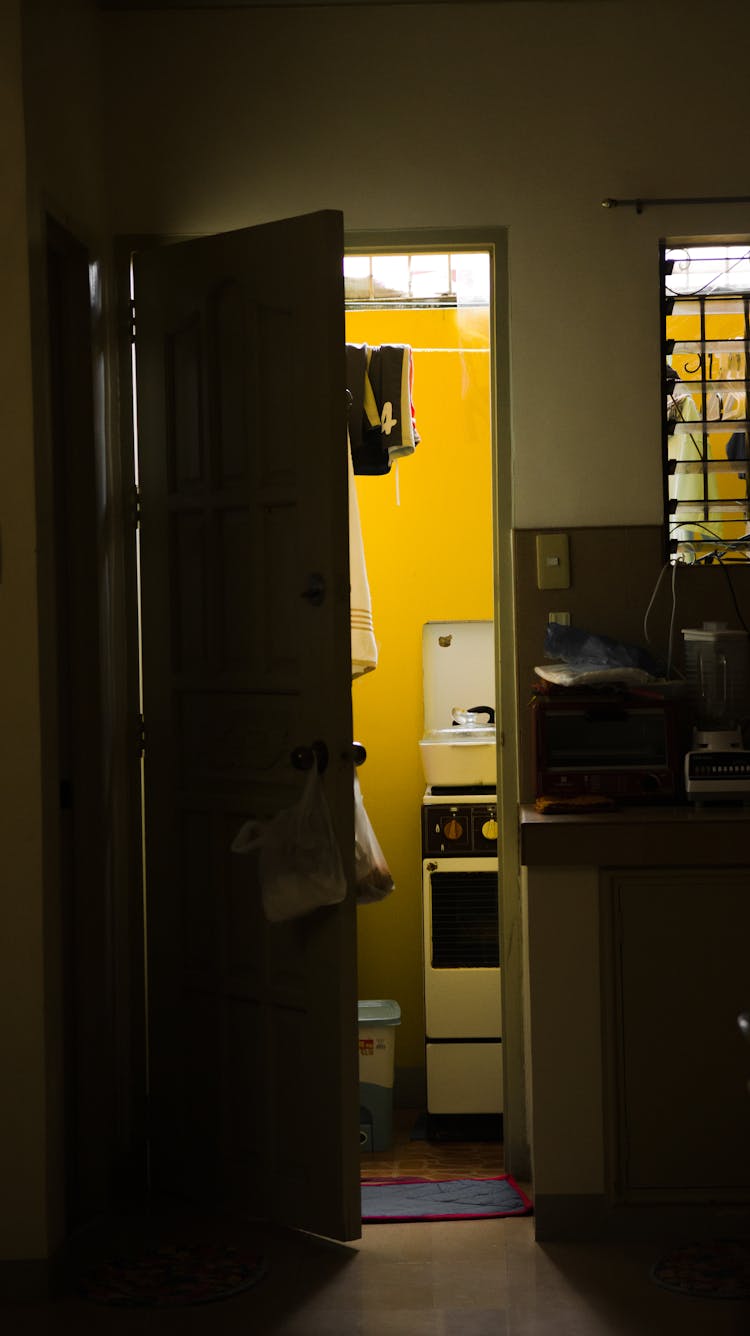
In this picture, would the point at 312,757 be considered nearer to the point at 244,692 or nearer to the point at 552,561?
the point at 244,692

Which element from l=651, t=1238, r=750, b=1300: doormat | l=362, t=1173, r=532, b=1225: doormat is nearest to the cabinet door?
l=651, t=1238, r=750, b=1300: doormat

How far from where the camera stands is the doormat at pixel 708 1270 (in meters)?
2.78

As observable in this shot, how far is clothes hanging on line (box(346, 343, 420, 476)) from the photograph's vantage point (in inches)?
144

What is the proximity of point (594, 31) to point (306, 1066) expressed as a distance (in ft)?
8.64

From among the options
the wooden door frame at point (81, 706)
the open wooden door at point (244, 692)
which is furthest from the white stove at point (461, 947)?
the wooden door frame at point (81, 706)

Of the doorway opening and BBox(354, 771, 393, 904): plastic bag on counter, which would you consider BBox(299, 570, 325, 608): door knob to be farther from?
the doorway opening

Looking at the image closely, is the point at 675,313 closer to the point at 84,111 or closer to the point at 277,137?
the point at 277,137

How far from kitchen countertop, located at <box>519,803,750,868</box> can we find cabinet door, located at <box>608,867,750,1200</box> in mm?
35

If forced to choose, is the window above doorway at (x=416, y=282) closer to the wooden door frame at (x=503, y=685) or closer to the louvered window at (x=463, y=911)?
the wooden door frame at (x=503, y=685)

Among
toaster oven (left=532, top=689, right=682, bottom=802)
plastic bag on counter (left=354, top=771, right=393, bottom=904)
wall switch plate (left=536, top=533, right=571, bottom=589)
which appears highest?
wall switch plate (left=536, top=533, right=571, bottom=589)

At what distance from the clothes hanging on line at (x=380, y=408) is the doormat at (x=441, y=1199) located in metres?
1.85

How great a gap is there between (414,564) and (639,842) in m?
1.84

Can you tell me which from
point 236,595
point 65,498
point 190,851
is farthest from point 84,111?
point 190,851

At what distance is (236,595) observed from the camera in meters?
3.21
